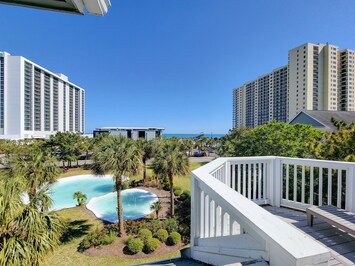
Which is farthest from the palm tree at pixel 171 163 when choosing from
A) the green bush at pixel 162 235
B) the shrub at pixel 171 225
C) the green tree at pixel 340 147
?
the green tree at pixel 340 147

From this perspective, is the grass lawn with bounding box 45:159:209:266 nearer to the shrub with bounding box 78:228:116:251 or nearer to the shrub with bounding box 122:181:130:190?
the shrub with bounding box 78:228:116:251

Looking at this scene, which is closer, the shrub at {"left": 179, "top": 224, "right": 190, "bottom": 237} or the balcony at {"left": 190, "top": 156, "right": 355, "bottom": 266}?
the balcony at {"left": 190, "top": 156, "right": 355, "bottom": 266}

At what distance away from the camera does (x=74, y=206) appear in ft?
46.0

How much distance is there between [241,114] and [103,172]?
7998cm

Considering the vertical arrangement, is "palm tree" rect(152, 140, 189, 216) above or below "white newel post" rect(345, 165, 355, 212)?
below

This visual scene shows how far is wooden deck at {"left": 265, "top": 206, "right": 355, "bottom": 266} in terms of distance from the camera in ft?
6.84

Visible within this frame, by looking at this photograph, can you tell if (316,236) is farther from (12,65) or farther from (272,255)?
(12,65)

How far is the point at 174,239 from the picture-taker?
9.10 m

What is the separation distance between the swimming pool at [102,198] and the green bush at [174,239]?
370 centimetres

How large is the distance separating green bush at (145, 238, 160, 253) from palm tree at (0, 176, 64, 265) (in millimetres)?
4923

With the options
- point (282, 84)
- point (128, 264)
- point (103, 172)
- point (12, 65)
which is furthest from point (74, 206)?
point (282, 84)

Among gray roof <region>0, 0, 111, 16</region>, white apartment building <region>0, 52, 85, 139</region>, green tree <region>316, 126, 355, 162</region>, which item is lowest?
green tree <region>316, 126, 355, 162</region>

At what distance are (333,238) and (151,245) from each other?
768 cm

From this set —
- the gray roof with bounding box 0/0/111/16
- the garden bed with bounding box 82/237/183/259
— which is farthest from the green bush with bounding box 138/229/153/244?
the gray roof with bounding box 0/0/111/16
